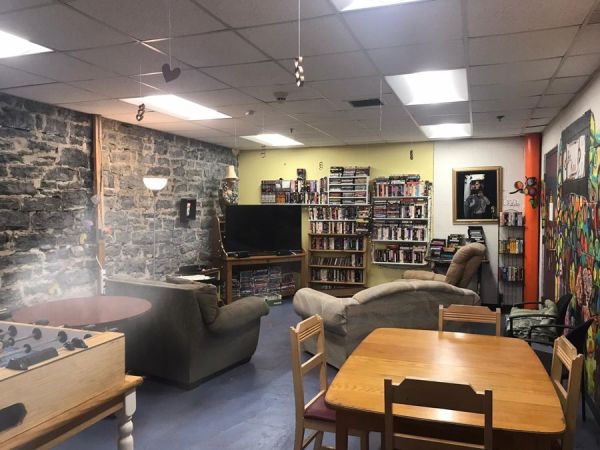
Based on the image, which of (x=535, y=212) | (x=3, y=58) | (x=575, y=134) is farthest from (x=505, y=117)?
(x=3, y=58)

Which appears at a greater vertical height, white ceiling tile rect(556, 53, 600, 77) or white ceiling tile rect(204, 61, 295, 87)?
white ceiling tile rect(204, 61, 295, 87)

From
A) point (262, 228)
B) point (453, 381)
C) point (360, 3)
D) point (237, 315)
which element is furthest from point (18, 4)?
point (262, 228)

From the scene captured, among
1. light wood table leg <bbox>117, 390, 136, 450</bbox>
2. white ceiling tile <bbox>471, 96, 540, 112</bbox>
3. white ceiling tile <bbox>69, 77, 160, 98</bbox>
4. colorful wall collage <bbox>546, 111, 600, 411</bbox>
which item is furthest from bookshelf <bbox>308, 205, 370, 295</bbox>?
light wood table leg <bbox>117, 390, 136, 450</bbox>

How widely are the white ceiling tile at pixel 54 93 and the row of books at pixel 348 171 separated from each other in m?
4.14

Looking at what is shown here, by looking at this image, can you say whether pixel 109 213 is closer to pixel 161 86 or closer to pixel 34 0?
pixel 161 86

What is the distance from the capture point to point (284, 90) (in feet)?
13.5

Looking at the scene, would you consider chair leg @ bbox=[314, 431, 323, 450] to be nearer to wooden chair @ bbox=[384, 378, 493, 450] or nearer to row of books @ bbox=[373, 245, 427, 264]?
wooden chair @ bbox=[384, 378, 493, 450]

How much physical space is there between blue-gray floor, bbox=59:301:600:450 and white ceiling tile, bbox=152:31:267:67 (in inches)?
101

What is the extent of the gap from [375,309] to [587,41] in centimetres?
247

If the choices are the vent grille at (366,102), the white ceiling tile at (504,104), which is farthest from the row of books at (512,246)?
the vent grille at (366,102)

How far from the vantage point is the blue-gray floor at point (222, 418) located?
9.34 ft

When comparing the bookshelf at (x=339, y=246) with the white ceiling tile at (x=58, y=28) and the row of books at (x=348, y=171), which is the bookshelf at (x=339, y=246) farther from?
the white ceiling tile at (x=58, y=28)

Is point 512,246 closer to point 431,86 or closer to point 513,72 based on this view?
point 431,86

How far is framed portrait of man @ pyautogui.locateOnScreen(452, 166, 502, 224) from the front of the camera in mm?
6863
